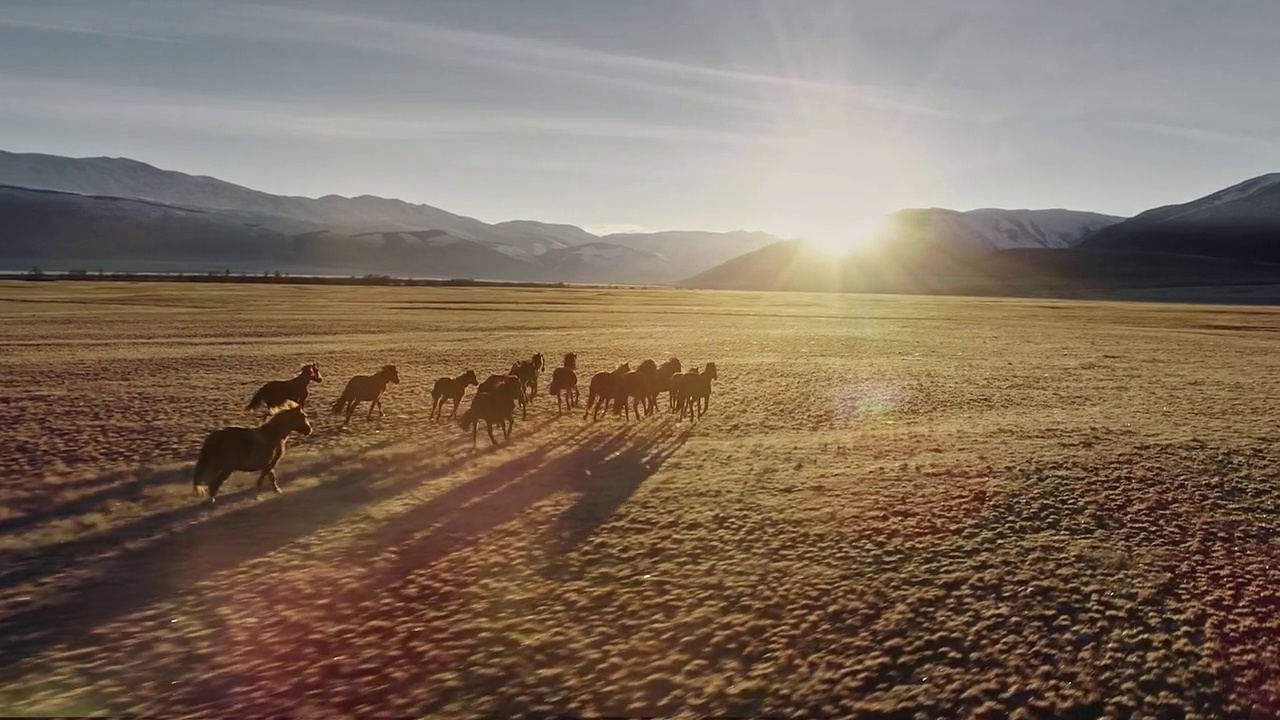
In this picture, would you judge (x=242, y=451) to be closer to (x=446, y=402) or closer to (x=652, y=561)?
(x=652, y=561)

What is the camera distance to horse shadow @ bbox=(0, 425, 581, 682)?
7.85 meters

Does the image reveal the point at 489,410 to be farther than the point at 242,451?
Yes

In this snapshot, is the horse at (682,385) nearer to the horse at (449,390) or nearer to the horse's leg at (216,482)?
the horse at (449,390)

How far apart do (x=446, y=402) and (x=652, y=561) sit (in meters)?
11.7

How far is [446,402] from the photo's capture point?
66.6 feet

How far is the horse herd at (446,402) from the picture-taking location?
11.4m

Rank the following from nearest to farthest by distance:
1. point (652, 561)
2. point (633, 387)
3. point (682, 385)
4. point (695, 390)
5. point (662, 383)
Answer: point (652, 561) < point (633, 387) < point (682, 385) < point (695, 390) < point (662, 383)

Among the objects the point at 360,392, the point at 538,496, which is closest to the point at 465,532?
the point at 538,496

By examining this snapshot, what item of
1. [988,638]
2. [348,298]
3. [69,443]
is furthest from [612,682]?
[348,298]

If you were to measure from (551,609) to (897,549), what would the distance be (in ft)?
16.2

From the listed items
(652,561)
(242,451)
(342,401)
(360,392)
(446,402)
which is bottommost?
(652,561)

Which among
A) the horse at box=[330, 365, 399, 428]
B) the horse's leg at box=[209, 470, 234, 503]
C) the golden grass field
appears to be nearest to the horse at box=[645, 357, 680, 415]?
the golden grass field

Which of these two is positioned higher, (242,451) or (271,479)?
(242,451)

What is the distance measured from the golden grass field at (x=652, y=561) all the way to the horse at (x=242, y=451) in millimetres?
473
